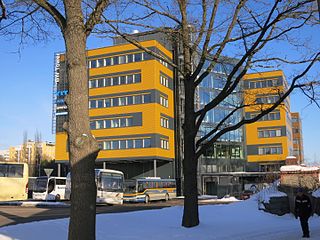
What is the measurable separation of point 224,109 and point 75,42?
69.9 meters

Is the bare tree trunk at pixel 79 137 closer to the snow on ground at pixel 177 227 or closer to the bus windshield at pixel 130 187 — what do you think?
the snow on ground at pixel 177 227

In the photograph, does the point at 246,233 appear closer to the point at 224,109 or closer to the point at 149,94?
the point at 149,94

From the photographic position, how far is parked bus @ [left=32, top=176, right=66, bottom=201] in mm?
44125

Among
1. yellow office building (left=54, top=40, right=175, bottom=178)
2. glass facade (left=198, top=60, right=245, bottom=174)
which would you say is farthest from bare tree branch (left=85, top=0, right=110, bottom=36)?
glass facade (left=198, top=60, right=245, bottom=174)

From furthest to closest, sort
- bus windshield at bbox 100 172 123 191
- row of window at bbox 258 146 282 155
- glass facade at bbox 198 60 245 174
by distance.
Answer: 1. row of window at bbox 258 146 282 155
2. glass facade at bbox 198 60 245 174
3. bus windshield at bbox 100 172 123 191

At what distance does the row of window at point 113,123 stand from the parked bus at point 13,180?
30462 mm

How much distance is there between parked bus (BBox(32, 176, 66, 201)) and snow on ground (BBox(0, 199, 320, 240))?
1079 inches

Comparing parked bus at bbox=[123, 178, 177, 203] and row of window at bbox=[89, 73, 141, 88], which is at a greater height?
row of window at bbox=[89, 73, 141, 88]

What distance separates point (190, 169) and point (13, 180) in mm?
22515

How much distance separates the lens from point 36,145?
111625 mm

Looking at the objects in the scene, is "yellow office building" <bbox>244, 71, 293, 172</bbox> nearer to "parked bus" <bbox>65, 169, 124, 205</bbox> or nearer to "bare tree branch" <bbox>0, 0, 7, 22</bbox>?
"parked bus" <bbox>65, 169, 124, 205</bbox>

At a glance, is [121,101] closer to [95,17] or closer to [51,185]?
[51,185]

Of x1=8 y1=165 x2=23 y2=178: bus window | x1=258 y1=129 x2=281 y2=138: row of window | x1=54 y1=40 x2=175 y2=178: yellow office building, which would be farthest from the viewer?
x1=258 y1=129 x2=281 y2=138: row of window

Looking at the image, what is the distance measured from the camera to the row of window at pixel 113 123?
64.0m
